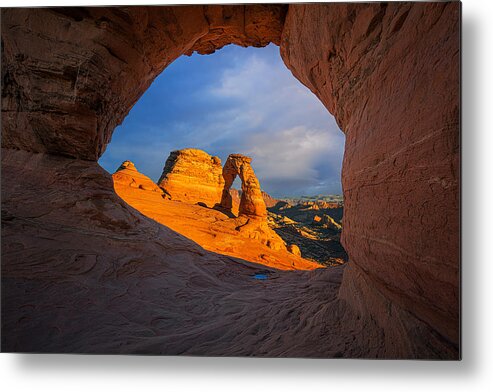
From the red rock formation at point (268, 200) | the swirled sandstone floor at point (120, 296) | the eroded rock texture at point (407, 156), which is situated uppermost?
the red rock formation at point (268, 200)

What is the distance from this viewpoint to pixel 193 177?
23.4 metres

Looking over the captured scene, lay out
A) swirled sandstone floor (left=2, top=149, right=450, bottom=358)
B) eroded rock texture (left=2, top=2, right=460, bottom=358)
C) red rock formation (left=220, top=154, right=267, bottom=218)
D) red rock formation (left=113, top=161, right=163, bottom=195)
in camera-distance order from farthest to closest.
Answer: red rock formation (left=113, top=161, right=163, bottom=195), red rock formation (left=220, top=154, right=267, bottom=218), swirled sandstone floor (left=2, top=149, right=450, bottom=358), eroded rock texture (left=2, top=2, right=460, bottom=358)

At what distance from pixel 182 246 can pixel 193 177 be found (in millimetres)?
17979

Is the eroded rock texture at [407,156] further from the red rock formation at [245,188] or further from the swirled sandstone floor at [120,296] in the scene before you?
the red rock formation at [245,188]

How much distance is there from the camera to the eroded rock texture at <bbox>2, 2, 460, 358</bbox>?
168 cm

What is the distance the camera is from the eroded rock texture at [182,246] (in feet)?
5.51

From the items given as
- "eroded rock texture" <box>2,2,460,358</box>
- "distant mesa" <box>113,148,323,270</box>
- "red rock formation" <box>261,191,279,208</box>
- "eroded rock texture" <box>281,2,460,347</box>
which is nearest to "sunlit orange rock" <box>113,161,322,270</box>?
"distant mesa" <box>113,148,323,270</box>

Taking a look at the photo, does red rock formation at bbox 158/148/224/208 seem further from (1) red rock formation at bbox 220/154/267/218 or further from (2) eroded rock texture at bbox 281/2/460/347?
(2) eroded rock texture at bbox 281/2/460/347

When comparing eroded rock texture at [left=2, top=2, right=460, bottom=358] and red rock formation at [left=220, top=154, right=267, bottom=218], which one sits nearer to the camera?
eroded rock texture at [left=2, top=2, right=460, bottom=358]

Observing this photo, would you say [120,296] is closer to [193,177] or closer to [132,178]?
[132,178]

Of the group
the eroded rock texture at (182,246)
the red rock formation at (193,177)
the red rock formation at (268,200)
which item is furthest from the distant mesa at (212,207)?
the red rock formation at (268,200)

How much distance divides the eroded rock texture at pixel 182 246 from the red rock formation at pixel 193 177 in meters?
16.8

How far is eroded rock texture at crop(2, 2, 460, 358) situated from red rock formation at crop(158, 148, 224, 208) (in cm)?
1682

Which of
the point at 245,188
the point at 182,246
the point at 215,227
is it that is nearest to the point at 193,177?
the point at 245,188
